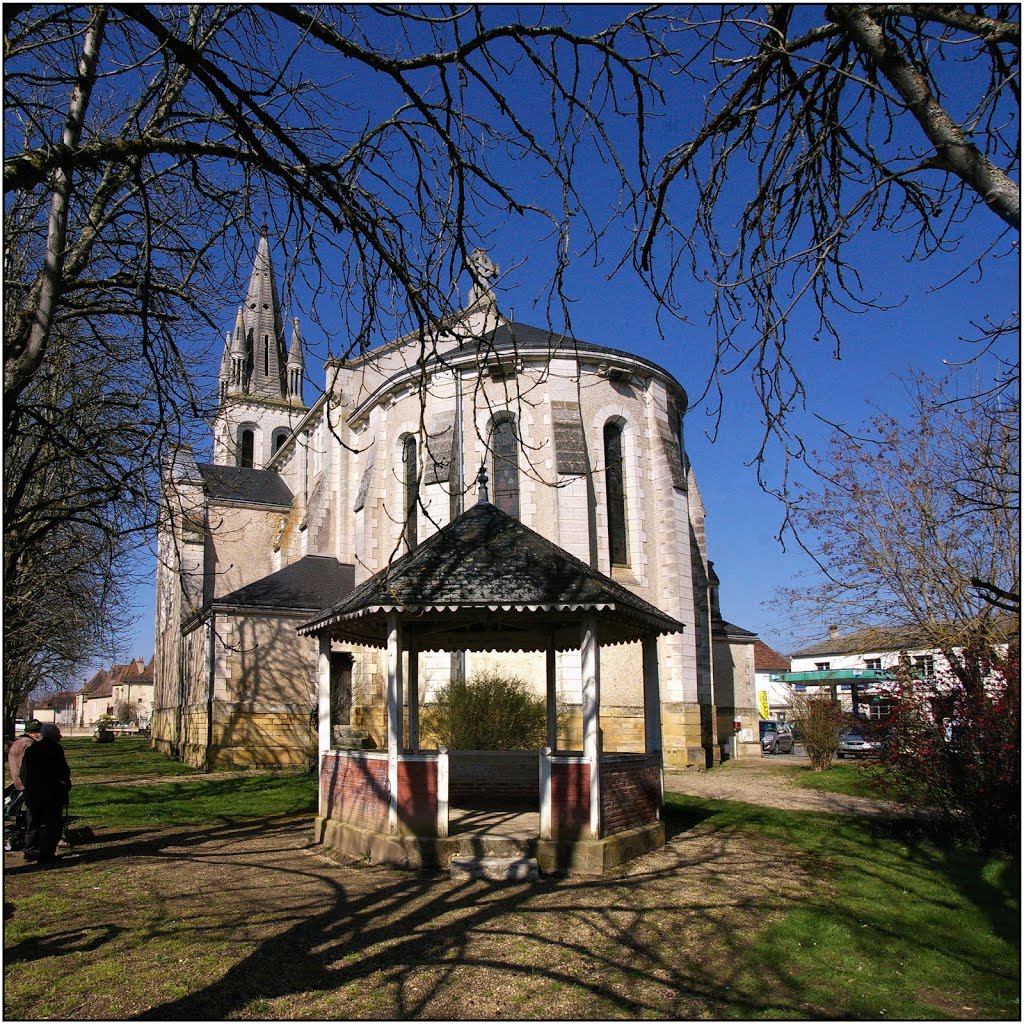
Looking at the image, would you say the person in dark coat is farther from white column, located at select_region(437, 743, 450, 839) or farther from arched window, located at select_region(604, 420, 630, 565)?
arched window, located at select_region(604, 420, 630, 565)

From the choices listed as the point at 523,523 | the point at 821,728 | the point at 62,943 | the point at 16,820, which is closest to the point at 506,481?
the point at 523,523

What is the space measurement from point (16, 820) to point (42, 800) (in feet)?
6.58

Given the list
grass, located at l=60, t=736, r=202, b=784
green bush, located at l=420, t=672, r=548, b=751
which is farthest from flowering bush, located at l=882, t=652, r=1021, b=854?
A: grass, located at l=60, t=736, r=202, b=784

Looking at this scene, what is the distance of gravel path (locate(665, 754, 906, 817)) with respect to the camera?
15023mm

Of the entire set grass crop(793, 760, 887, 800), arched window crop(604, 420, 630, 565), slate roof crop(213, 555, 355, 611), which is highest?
arched window crop(604, 420, 630, 565)

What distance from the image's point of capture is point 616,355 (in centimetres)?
2352

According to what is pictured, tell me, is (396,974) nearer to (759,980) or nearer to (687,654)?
(759,980)

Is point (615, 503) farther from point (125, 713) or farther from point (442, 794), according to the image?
point (125, 713)

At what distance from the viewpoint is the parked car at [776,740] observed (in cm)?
3844

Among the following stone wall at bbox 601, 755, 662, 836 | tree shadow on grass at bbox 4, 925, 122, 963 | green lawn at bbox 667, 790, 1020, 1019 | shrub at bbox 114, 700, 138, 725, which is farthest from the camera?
shrub at bbox 114, 700, 138, 725

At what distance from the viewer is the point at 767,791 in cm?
1775

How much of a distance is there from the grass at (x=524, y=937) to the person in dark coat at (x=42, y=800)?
335mm

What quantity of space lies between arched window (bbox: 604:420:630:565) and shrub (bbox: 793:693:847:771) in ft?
21.0

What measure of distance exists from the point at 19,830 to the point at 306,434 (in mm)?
26630
